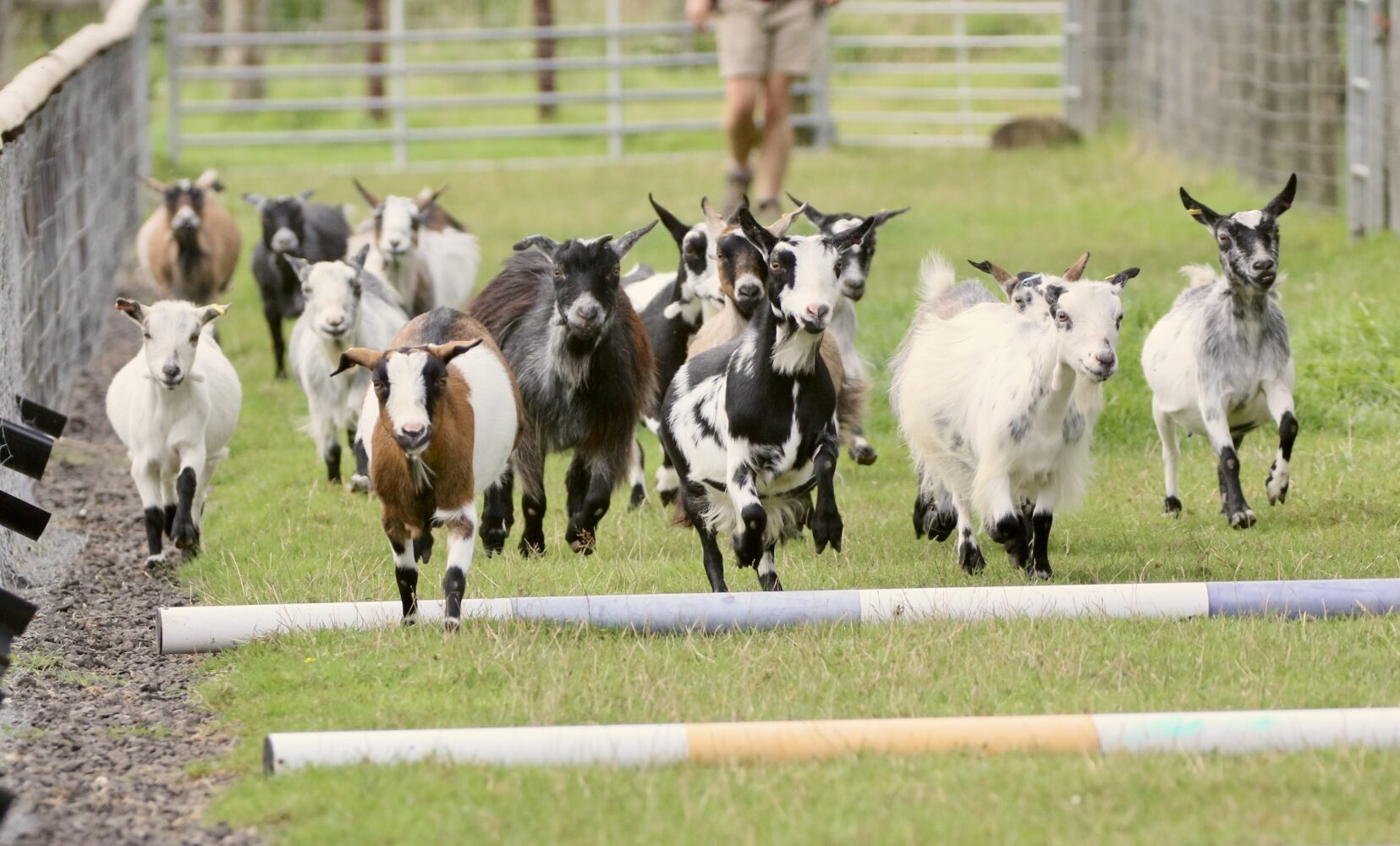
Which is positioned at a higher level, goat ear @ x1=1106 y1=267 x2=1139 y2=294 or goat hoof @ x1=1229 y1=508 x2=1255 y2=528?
goat ear @ x1=1106 y1=267 x2=1139 y2=294

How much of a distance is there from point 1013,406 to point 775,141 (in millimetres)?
8155

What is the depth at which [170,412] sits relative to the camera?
7.64 metres

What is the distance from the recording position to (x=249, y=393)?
37.8 ft

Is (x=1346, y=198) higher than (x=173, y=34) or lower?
lower

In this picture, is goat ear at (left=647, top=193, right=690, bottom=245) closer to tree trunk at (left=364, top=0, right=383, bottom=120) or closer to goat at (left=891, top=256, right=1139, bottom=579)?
goat at (left=891, top=256, right=1139, bottom=579)

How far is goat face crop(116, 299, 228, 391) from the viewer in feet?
24.2

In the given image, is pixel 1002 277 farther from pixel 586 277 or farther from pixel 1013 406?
pixel 586 277

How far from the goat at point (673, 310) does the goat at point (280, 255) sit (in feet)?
9.64

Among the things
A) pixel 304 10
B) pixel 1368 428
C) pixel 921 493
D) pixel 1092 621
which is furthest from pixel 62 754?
pixel 304 10

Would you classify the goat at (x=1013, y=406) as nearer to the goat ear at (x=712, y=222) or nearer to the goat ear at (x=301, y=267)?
the goat ear at (x=712, y=222)

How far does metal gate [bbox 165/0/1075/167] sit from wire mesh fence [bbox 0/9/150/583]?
483 cm

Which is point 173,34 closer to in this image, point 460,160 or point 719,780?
point 460,160

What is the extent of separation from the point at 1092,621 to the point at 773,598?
1.00 metres

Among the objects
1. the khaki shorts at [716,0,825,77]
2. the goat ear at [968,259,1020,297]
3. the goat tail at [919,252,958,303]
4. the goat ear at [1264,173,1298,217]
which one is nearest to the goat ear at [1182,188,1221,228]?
the goat ear at [1264,173,1298,217]
